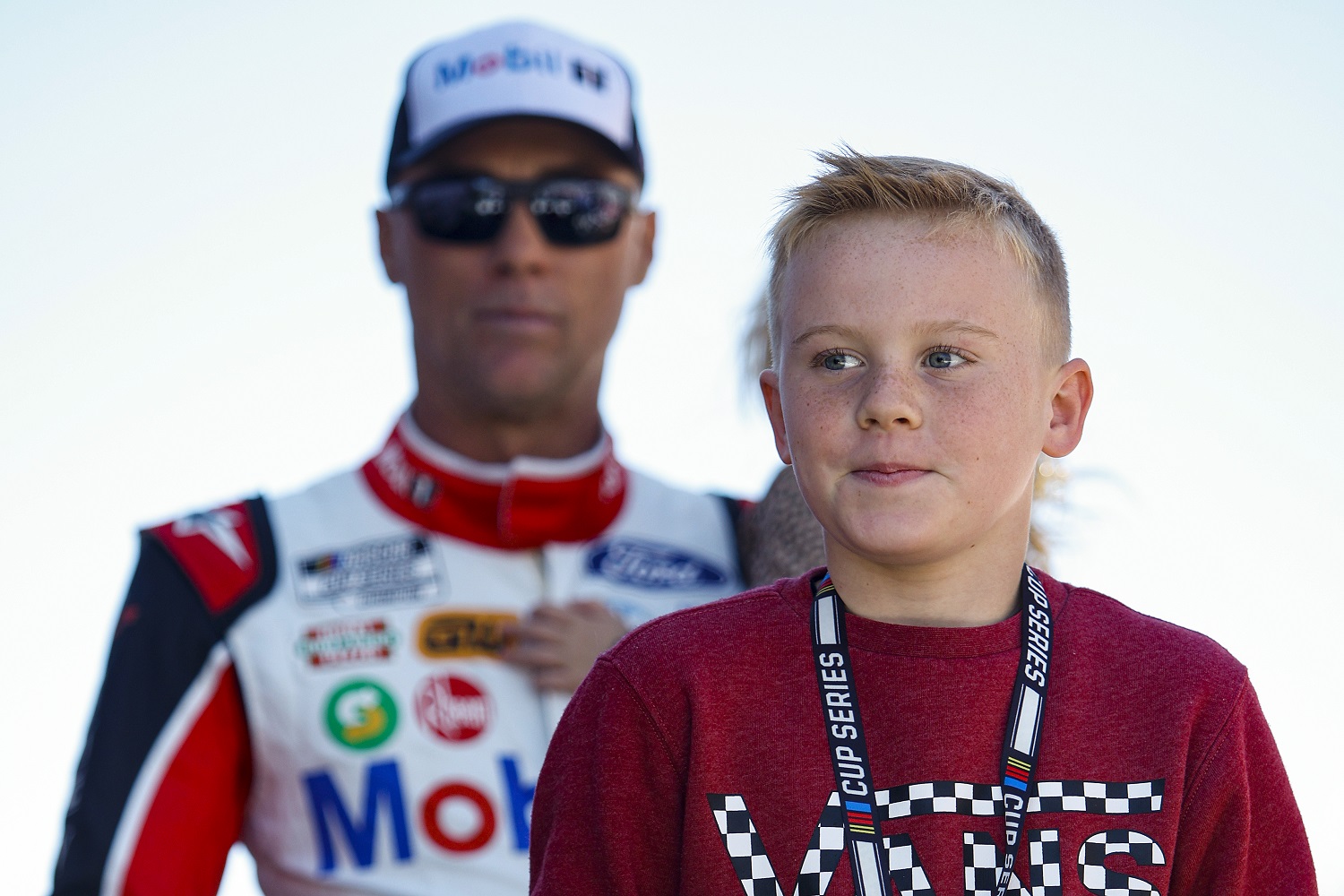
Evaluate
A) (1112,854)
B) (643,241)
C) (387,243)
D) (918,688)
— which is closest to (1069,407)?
(918,688)

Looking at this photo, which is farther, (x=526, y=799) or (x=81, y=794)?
(x=526, y=799)

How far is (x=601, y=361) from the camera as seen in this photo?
3252 mm

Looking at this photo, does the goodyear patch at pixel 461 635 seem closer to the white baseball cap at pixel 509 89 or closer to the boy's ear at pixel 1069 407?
the white baseball cap at pixel 509 89

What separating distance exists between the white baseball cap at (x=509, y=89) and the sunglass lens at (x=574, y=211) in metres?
0.14

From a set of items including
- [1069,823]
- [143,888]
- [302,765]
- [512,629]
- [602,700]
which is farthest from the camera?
[512,629]

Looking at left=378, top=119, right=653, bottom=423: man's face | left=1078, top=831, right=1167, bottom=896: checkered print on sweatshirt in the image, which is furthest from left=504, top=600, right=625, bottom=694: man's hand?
left=1078, top=831, right=1167, bottom=896: checkered print on sweatshirt

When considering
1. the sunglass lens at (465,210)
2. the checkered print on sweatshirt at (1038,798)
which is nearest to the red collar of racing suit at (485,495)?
the sunglass lens at (465,210)

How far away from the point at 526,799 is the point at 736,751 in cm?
142

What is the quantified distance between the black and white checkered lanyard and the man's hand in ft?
4.48

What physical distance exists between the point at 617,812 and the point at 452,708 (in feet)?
4.70

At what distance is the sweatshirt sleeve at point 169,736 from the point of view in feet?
8.29

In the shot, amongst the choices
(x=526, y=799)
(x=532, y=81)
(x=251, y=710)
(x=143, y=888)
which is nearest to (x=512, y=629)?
(x=526, y=799)

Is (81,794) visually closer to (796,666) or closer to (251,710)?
(251,710)

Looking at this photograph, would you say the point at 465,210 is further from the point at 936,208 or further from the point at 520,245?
the point at 936,208
